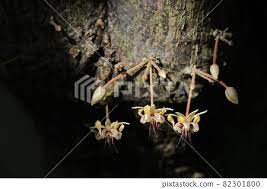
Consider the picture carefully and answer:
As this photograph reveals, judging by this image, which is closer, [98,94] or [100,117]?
[98,94]

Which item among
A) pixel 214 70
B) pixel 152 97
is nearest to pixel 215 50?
pixel 214 70

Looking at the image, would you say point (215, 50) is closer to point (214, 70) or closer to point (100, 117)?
point (214, 70)

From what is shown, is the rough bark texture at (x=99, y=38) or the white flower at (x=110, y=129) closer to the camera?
the rough bark texture at (x=99, y=38)

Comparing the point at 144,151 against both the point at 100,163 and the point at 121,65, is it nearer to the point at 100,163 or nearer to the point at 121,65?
→ the point at 100,163

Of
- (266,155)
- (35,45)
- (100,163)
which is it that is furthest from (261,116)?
(35,45)

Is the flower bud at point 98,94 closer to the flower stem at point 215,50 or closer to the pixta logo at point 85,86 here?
the pixta logo at point 85,86

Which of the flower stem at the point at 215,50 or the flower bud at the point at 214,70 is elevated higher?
the flower stem at the point at 215,50

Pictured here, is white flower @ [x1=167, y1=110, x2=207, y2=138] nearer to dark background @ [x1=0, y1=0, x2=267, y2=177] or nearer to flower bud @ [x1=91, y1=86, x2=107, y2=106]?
dark background @ [x1=0, y1=0, x2=267, y2=177]

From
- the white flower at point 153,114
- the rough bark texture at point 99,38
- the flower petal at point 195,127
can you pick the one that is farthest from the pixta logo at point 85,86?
the flower petal at point 195,127
